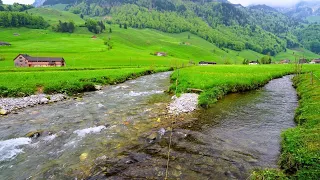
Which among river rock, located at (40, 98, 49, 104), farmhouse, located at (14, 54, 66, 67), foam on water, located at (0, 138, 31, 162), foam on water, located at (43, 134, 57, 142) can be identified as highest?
farmhouse, located at (14, 54, 66, 67)

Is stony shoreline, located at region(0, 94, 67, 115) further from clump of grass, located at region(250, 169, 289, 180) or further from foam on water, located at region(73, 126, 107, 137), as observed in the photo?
clump of grass, located at region(250, 169, 289, 180)

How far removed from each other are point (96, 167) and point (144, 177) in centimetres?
366

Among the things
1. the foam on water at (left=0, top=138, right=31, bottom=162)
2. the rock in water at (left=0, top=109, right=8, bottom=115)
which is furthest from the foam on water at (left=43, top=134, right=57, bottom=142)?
the rock in water at (left=0, top=109, right=8, bottom=115)

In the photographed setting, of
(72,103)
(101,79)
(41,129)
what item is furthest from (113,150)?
(101,79)

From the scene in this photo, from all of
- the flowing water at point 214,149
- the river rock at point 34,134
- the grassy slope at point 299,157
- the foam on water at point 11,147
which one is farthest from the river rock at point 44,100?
the grassy slope at point 299,157

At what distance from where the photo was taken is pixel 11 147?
1914cm

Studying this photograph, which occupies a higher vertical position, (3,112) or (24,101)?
(24,101)

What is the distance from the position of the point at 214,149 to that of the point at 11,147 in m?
17.2

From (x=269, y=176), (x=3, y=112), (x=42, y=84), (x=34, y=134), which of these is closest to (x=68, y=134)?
(x=34, y=134)

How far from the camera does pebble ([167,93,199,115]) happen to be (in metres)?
29.9

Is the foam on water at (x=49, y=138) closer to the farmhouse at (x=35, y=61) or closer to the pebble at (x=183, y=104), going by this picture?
the pebble at (x=183, y=104)

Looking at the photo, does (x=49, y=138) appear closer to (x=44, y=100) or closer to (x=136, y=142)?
(x=136, y=142)

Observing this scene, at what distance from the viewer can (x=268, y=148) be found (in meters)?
18.9

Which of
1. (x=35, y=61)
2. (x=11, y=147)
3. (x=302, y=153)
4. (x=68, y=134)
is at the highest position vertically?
Answer: (x=35, y=61)
